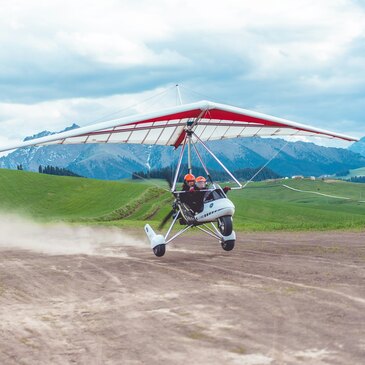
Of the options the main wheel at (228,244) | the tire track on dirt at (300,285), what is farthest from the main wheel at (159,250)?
the tire track on dirt at (300,285)

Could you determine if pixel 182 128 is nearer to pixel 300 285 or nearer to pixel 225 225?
pixel 225 225

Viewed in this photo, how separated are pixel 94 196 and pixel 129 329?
67.8 metres

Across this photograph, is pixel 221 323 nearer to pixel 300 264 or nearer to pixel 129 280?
pixel 129 280

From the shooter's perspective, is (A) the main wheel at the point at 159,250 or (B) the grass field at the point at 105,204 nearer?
(A) the main wheel at the point at 159,250

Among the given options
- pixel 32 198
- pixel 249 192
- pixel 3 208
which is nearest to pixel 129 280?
pixel 3 208

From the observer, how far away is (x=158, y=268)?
539 inches

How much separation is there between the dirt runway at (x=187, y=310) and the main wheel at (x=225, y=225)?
3.58 ft

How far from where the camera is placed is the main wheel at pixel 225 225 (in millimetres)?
16080

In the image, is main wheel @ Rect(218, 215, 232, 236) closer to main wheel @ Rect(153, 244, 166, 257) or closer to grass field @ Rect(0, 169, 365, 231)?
main wheel @ Rect(153, 244, 166, 257)

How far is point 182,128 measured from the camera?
1983 cm

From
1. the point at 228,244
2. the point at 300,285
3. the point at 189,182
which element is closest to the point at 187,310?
the point at 300,285

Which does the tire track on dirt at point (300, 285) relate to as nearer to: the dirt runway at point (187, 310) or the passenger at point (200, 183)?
the dirt runway at point (187, 310)

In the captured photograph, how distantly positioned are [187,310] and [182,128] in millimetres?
11775

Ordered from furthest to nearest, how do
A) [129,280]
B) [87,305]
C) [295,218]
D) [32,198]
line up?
[32,198] < [295,218] < [129,280] < [87,305]
